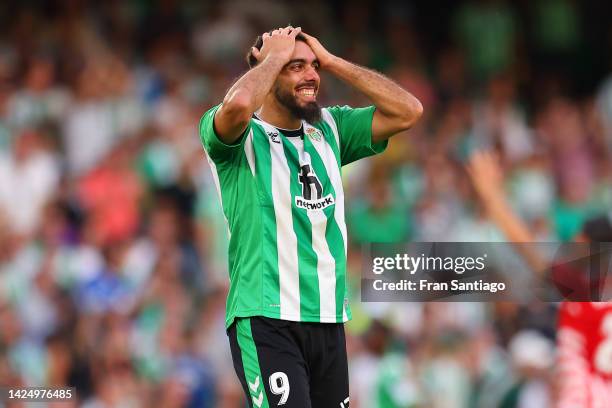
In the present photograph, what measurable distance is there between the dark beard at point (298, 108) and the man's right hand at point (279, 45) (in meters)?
0.20

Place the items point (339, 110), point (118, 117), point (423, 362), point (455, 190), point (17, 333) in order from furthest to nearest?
point (118, 117) < point (455, 190) < point (17, 333) < point (423, 362) < point (339, 110)

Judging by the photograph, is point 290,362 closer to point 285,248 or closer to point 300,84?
point 285,248

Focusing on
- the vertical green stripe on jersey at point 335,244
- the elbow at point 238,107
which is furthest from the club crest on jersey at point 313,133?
the elbow at point 238,107

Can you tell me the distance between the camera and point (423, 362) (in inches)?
438

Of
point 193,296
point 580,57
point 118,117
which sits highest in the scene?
point 580,57

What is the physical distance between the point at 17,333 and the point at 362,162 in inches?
146

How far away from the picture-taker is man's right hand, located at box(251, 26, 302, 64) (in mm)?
6395

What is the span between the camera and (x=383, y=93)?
6.69 metres

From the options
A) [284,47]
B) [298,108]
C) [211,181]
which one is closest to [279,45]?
[284,47]

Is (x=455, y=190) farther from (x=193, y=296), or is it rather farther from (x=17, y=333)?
(x=17, y=333)

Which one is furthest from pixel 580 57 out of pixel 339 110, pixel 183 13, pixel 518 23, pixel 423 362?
pixel 339 110

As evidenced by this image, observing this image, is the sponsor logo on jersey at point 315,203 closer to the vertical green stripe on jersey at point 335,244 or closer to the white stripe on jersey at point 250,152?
the vertical green stripe on jersey at point 335,244

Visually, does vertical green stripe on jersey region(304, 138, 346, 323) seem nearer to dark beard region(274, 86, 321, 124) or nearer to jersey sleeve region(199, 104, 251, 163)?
dark beard region(274, 86, 321, 124)

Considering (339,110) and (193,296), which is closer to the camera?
(339,110)
